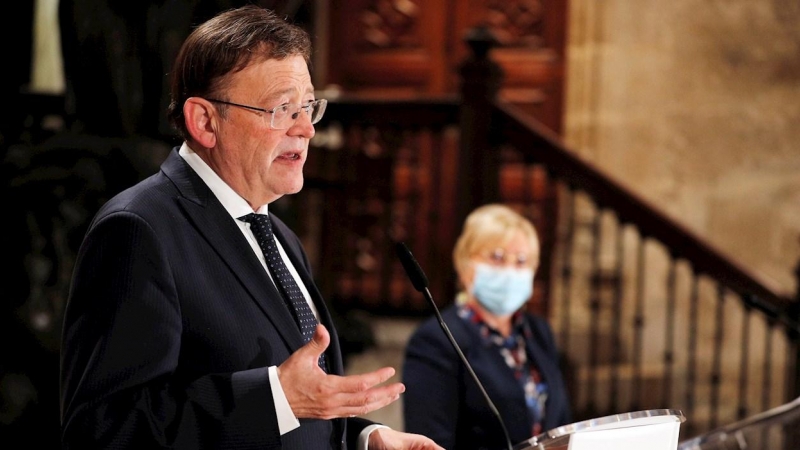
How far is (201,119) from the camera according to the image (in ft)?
5.45

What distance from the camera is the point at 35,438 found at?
359 centimetres

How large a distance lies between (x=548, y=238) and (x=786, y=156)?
208cm

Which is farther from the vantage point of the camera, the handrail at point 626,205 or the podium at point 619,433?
the handrail at point 626,205

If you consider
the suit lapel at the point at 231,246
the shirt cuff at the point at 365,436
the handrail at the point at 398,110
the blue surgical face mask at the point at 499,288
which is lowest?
the shirt cuff at the point at 365,436

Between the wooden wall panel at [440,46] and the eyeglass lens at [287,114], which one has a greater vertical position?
the wooden wall panel at [440,46]

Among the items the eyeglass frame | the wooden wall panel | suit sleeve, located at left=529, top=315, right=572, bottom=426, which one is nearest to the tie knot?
the eyeglass frame

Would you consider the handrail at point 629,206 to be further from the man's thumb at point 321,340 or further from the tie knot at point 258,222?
the man's thumb at point 321,340

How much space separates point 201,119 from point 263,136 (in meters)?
0.10

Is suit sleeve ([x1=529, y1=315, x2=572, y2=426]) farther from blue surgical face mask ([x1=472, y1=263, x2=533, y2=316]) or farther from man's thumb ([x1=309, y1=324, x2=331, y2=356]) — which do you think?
man's thumb ([x1=309, y1=324, x2=331, y2=356])

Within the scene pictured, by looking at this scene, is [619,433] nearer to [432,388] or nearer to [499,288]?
[432,388]

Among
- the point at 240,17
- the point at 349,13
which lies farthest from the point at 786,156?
the point at 240,17

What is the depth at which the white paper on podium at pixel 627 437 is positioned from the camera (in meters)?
1.57

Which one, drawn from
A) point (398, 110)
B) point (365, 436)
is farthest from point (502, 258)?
point (398, 110)

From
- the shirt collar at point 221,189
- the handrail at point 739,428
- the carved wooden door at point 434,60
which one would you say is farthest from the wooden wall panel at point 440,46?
the shirt collar at point 221,189
